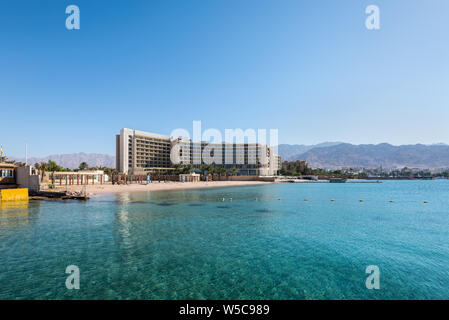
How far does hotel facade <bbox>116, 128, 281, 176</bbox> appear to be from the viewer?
132 m

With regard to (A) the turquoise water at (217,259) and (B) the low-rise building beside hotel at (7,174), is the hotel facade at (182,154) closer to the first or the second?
(B) the low-rise building beside hotel at (7,174)

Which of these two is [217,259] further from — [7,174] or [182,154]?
[182,154]

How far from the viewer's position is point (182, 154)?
16625 centimetres
